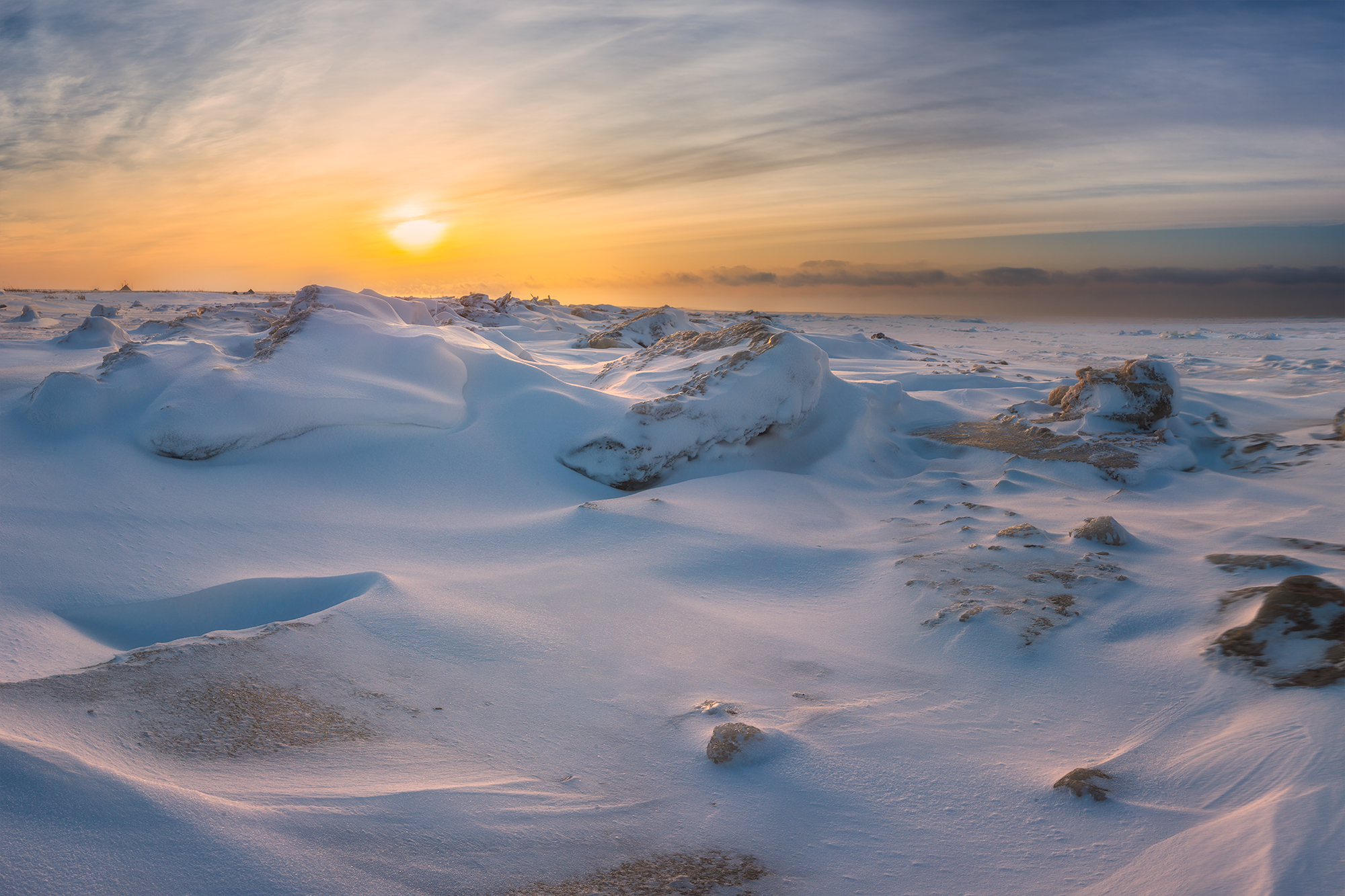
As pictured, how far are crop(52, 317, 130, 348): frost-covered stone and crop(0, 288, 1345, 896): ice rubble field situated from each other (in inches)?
112

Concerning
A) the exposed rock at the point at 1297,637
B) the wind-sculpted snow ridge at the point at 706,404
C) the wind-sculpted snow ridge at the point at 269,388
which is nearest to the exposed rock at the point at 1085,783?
the exposed rock at the point at 1297,637

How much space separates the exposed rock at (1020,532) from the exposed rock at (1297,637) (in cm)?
89

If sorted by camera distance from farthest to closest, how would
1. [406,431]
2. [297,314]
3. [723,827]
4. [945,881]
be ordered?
[297,314]
[406,431]
[723,827]
[945,881]

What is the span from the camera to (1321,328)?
810 inches

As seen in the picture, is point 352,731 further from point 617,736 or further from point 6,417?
point 6,417

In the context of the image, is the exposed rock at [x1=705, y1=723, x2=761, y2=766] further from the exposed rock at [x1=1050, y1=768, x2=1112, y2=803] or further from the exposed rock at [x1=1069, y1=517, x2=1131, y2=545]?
the exposed rock at [x1=1069, y1=517, x2=1131, y2=545]

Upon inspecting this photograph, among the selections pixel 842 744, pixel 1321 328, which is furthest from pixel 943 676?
pixel 1321 328

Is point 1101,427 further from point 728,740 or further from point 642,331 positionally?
point 642,331

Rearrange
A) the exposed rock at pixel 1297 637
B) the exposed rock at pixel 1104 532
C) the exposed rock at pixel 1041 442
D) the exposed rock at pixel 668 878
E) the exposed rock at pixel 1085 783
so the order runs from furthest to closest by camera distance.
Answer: the exposed rock at pixel 1041 442, the exposed rock at pixel 1104 532, the exposed rock at pixel 1297 637, the exposed rock at pixel 1085 783, the exposed rock at pixel 668 878

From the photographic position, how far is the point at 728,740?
1.67 meters

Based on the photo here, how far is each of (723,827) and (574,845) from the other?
1.03ft

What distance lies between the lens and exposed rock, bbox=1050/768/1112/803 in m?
1.52

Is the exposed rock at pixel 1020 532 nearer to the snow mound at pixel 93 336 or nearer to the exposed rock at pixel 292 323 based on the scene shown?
the exposed rock at pixel 292 323

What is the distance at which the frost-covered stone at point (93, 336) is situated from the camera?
6.45 meters
